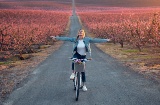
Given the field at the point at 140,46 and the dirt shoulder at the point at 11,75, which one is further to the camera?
the field at the point at 140,46

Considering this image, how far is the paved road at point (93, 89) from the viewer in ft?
35.0

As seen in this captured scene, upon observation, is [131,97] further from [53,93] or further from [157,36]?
[157,36]

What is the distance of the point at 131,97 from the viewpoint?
35.9 ft

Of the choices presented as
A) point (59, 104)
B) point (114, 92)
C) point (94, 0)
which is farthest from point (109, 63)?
point (94, 0)

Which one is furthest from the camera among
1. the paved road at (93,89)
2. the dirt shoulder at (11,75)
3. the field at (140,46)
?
the field at (140,46)

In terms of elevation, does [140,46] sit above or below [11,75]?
above

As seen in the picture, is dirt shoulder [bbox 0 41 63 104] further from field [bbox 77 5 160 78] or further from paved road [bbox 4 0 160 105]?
field [bbox 77 5 160 78]

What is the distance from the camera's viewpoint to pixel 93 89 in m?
12.3

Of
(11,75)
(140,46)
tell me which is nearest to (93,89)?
(11,75)

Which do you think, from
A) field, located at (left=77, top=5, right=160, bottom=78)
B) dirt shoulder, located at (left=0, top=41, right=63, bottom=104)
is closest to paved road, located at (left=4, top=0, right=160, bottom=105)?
dirt shoulder, located at (left=0, top=41, right=63, bottom=104)

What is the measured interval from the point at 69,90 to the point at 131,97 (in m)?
2.52

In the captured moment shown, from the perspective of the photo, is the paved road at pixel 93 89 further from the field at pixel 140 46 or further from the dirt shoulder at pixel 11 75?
the field at pixel 140 46

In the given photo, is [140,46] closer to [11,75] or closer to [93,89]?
[11,75]

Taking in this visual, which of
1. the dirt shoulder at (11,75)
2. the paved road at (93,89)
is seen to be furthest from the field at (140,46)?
the dirt shoulder at (11,75)
